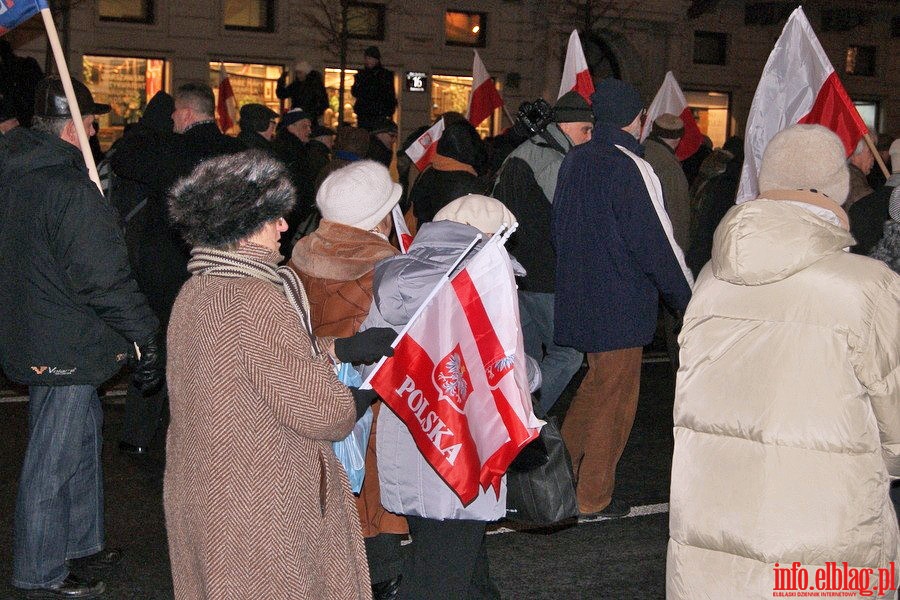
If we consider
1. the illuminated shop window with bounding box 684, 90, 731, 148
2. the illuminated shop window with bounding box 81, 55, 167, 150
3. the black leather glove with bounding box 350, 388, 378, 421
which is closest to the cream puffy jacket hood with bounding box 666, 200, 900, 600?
the black leather glove with bounding box 350, 388, 378, 421

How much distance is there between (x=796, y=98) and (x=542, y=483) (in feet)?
12.5

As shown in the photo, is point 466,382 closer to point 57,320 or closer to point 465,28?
point 57,320

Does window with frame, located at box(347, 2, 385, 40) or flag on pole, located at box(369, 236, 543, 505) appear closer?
flag on pole, located at box(369, 236, 543, 505)

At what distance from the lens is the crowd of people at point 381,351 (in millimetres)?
3227

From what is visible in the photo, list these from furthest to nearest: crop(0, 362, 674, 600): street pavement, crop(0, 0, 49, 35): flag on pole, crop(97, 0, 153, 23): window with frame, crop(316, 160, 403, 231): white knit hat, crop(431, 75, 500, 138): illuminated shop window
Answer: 1. crop(431, 75, 500, 138): illuminated shop window
2. crop(97, 0, 153, 23): window with frame
3. crop(0, 0, 49, 35): flag on pole
4. crop(0, 362, 674, 600): street pavement
5. crop(316, 160, 403, 231): white knit hat

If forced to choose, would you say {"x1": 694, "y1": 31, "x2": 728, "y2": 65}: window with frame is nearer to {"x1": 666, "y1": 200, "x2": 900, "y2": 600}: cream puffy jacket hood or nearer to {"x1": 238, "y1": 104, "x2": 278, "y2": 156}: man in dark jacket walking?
{"x1": 238, "y1": 104, "x2": 278, "y2": 156}: man in dark jacket walking

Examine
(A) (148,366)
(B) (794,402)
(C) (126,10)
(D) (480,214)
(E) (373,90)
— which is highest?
(C) (126,10)

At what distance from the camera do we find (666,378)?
10000 mm

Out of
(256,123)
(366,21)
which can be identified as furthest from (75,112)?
(366,21)

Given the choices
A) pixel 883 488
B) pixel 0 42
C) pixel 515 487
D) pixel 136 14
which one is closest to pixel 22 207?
pixel 515 487

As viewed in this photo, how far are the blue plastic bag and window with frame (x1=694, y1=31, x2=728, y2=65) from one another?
24.9 meters

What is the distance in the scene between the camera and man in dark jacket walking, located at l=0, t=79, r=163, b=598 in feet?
16.3

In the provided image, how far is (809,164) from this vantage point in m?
3.52

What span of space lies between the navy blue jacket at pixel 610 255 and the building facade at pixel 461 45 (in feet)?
49.9
